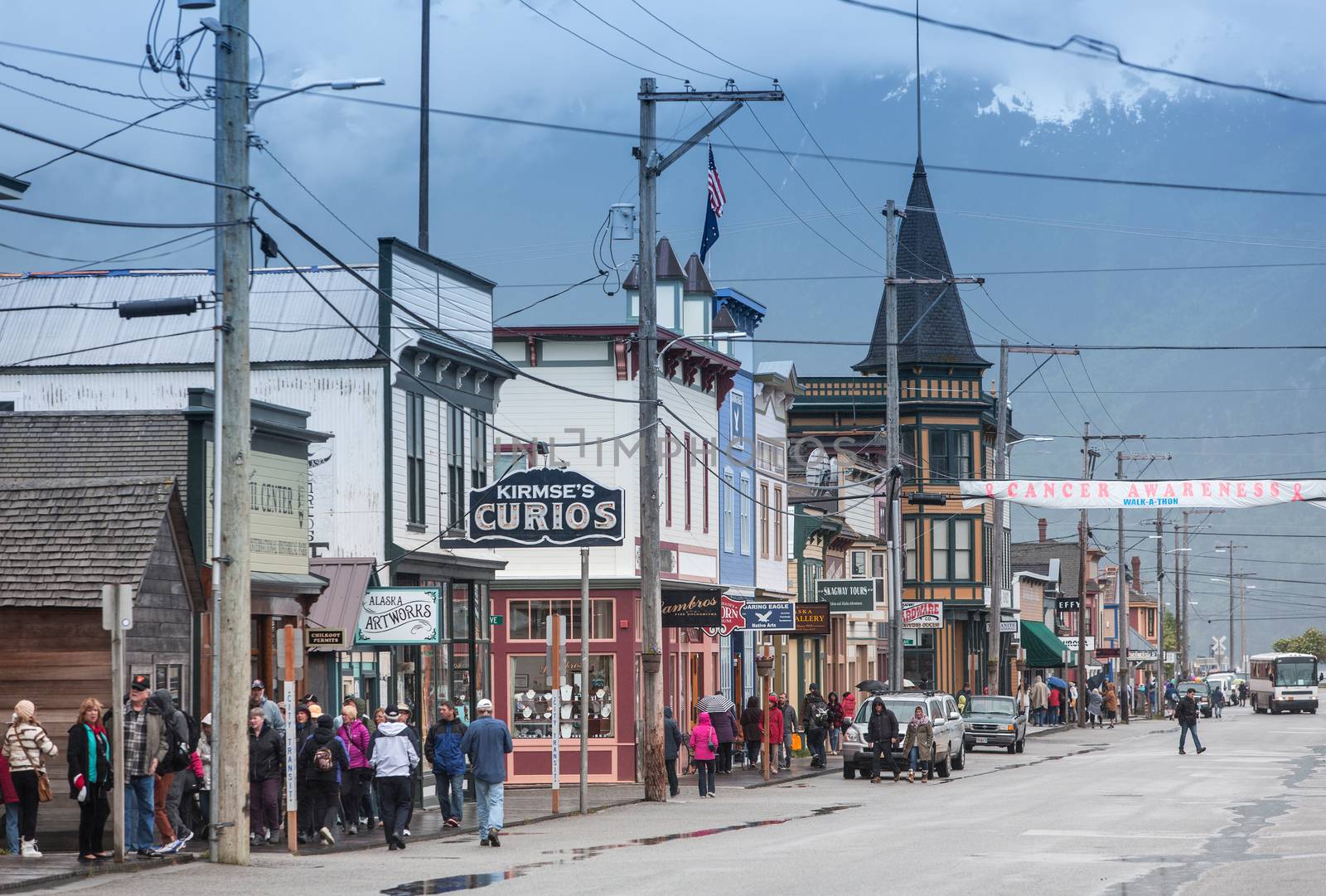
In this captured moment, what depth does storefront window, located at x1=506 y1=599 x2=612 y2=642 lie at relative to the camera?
128 feet

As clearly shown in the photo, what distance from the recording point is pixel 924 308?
81.7m

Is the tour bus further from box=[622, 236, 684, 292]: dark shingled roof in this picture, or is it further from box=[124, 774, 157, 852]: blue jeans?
box=[124, 774, 157, 852]: blue jeans

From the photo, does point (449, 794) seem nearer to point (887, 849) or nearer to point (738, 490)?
point (887, 849)

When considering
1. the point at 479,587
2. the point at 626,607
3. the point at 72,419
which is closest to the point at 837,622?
the point at 626,607

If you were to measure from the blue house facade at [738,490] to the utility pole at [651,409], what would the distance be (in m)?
13.9

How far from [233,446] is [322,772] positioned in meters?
4.78

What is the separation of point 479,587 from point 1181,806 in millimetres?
13220

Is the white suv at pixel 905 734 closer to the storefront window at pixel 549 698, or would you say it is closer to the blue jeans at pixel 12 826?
the storefront window at pixel 549 698

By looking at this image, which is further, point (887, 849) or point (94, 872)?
point (887, 849)

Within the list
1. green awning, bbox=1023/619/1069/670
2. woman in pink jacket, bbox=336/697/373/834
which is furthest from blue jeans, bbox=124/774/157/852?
green awning, bbox=1023/619/1069/670

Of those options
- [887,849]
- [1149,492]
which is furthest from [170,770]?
[1149,492]

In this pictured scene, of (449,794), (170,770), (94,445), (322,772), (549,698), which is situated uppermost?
(94,445)

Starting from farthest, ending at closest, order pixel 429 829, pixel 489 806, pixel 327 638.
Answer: pixel 327 638
pixel 429 829
pixel 489 806

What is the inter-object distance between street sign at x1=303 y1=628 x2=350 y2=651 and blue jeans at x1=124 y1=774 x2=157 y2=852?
6.89m
